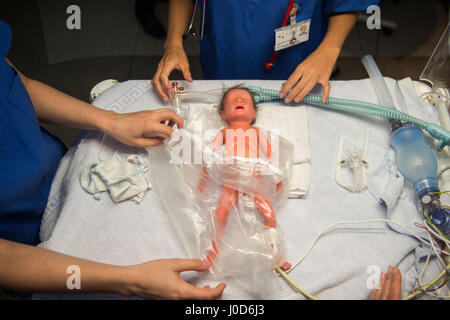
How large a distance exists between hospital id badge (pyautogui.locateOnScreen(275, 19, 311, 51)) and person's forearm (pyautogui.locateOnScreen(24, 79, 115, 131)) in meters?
0.73

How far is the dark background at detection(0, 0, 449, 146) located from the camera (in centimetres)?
239

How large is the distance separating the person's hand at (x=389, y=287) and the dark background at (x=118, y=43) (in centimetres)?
179

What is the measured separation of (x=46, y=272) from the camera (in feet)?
2.55

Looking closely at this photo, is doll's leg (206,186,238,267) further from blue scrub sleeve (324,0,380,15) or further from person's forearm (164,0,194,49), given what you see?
blue scrub sleeve (324,0,380,15)

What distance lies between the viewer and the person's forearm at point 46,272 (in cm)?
77

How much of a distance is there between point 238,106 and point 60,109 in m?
0.66

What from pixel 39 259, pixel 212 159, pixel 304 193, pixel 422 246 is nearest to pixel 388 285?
pixel 422 246

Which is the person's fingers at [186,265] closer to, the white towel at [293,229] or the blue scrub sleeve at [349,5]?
the white towel at [293,229]

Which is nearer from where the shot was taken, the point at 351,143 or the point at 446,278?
the point at 446,278

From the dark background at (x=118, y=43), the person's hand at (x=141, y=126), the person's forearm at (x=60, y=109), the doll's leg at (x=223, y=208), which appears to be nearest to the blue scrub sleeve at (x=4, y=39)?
the person's forearm at (x=60, y=109)
